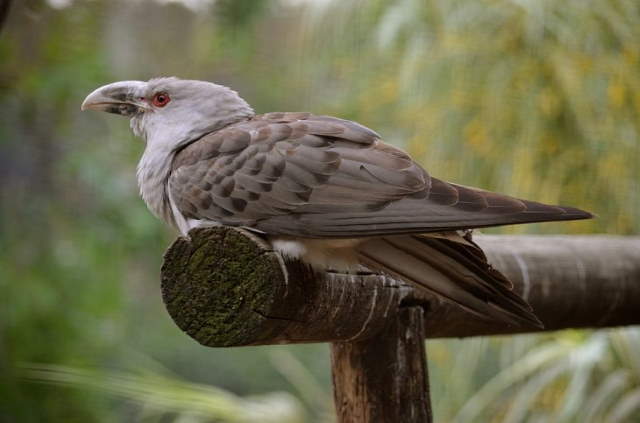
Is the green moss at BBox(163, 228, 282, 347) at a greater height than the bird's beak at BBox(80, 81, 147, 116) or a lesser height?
lesser

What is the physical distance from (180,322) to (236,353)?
330 centimetres

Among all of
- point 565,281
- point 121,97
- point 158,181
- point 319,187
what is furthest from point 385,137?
point 319,187

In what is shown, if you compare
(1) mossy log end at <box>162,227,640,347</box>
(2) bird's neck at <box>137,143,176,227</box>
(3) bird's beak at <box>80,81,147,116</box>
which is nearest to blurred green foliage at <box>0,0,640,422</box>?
(3) bird's beak at <box>80,81,147,116</box>

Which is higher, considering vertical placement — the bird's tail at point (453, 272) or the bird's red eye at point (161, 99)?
the bird's red eye at point (161, 99)

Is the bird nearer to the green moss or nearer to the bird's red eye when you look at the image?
the green moss

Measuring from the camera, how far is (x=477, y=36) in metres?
3.38

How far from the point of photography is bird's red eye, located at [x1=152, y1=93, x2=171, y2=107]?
74.4 inches

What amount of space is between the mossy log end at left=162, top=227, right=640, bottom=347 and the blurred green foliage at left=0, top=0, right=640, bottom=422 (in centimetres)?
128

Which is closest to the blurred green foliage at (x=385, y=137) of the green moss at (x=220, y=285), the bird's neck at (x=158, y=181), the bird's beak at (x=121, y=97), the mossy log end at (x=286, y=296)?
the bird's beak at (x=121, y=97)

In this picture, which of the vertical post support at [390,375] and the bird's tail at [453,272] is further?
the vertical post support at [390,375]

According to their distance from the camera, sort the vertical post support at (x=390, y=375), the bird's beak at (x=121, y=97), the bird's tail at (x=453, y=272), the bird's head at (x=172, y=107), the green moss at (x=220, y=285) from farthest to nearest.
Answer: the bird's beak at (x=121, y=97) → the bird's head at (x=172, y=107) → the vertical post support at (x=390, y=375) → the bird's tail at (x=453, y=272) → the green moss at (x=220, y=285)

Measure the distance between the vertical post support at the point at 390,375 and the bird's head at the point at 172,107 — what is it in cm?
52

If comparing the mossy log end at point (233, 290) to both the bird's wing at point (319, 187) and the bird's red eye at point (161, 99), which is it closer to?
the bird's wing at point (319, 187)

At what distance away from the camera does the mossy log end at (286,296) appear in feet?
4.59
